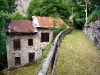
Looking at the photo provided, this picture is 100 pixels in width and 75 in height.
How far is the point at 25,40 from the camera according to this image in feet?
69.9

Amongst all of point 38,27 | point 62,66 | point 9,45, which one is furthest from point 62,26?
point 62,66

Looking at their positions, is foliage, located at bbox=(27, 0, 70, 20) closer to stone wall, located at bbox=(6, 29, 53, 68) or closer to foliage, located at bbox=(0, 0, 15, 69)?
foliage, located at bbox=(0, 0, 15, 69)

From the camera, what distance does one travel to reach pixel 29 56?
21.7 metres

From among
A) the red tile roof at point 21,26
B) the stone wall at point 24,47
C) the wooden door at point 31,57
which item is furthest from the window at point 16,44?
the wooden door at point 31,57

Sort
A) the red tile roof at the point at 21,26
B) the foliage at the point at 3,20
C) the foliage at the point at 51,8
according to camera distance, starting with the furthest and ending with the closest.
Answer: the foliage at the point at 51,8, the red tile roof at the point at 21,26, the foliage at the point at 3,20

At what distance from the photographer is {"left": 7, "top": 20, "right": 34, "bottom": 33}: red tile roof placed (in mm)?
20781

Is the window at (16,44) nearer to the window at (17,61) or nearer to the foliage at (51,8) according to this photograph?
the window at (17,61)

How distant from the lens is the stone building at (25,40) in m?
20.8

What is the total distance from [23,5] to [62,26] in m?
38.2

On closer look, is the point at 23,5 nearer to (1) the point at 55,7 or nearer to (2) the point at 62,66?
(1) the point at 55,7

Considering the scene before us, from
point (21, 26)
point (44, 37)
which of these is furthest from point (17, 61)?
point (44, 37)

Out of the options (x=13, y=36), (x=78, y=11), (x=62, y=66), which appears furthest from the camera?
(x=78, y=11)

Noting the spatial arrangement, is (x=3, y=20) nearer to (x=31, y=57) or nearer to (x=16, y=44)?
(x=16, y=44)

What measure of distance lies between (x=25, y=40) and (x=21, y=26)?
1999 mm
